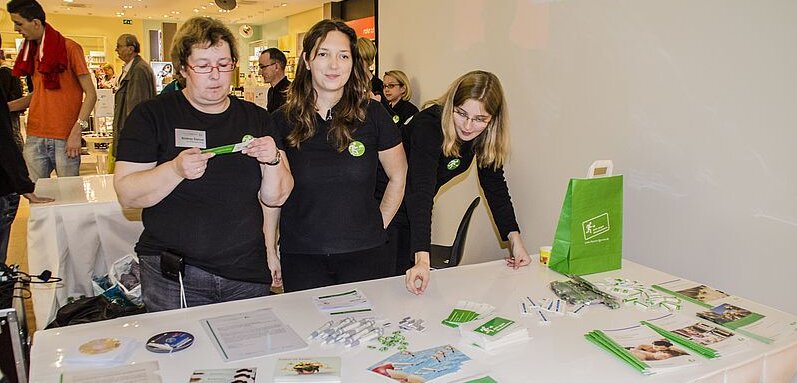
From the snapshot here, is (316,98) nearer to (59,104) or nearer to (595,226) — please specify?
(595,226)

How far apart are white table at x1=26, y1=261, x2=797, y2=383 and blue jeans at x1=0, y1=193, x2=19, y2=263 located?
1.53 meters

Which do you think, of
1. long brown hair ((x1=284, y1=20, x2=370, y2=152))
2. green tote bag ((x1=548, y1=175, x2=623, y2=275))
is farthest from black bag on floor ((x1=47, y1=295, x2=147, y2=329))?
green tote bag ((x1=548, y1=175, x2=623, y2=275))

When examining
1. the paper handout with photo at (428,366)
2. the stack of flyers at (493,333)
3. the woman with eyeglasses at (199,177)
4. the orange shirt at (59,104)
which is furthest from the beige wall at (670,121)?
the orange shirt at (59,104)

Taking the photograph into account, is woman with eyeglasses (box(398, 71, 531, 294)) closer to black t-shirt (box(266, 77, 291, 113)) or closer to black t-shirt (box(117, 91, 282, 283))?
black t-shirt (box(117, 91, 282, 283))

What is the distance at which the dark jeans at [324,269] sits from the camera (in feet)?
6.13

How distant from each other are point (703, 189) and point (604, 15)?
89 cm

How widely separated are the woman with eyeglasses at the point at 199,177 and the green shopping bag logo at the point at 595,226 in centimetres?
101

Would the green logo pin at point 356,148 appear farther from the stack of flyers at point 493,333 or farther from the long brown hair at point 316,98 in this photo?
the stack of flyers at point 493,333

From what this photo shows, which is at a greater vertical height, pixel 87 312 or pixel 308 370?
pixel 308 370

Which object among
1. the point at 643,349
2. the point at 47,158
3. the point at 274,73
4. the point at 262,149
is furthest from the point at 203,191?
the point at 274,73

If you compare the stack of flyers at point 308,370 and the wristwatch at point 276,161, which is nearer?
the stack of flyers at point 308,370

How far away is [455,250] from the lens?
2551mm

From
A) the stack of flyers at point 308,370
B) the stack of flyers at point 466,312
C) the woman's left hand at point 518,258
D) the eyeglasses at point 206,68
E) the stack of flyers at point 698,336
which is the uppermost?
the eyeglasses at point 206,68

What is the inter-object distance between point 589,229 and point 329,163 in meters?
0.91
